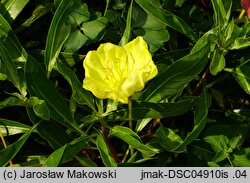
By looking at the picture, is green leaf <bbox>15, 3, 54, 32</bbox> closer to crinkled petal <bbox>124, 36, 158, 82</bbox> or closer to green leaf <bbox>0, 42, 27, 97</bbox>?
green leaf <bbox>0, 42, 27, 97</bbox>

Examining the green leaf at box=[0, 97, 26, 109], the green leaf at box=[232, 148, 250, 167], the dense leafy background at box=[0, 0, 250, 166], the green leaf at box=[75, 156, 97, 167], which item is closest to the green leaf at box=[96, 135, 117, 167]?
the dense leafy background at box=[0, 0, 250, 166]

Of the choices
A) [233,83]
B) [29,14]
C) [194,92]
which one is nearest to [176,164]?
[194,92]

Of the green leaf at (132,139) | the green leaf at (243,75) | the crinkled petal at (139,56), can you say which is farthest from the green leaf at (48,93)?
the green leaf at (243,75)

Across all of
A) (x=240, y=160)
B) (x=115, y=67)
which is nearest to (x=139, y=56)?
(x=115, y=67)

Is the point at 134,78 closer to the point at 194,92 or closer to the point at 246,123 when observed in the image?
the point at 194,92

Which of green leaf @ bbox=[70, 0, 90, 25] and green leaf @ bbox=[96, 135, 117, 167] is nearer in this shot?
green leaf @ bbox=[96, 135, 117, 167]

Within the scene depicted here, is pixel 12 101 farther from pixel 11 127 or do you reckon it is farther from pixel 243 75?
pixel 243 75
